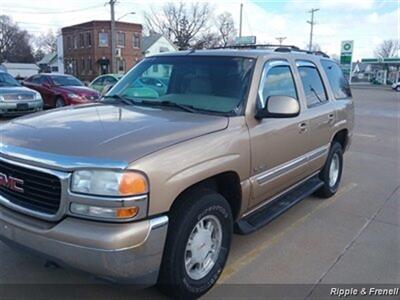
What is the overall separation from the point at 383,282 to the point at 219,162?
1786 millimetres

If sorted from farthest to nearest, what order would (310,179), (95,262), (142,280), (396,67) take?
(396,67), (310,179), (142,280), (95,262)

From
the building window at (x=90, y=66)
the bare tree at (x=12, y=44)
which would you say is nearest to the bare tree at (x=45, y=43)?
the bare tree at (x=12, y=44)

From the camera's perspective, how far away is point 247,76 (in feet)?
11.9

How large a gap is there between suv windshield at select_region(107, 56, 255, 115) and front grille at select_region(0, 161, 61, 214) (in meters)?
1.41

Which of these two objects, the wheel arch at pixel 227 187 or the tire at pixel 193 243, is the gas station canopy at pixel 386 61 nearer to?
the wheel arch at pixel 227 187

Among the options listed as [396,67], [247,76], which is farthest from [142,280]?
[396,67]

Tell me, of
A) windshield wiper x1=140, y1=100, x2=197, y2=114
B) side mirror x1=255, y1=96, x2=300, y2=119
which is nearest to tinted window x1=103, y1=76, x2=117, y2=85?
windshield wiper x1=140, y1=100, x2=197, y2=114

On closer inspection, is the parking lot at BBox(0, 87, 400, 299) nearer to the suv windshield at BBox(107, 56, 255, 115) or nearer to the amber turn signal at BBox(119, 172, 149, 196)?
the amber turn signal at BBox(119, 172, 149, 196)

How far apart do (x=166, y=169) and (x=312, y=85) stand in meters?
2.93

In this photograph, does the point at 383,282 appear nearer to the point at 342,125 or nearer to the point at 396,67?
the point at 342,125

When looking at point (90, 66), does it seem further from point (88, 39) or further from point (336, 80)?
point (336, 80)

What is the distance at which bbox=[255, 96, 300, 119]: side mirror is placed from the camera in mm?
3406

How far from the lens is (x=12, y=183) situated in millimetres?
2730

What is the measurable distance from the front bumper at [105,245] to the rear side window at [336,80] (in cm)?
380
